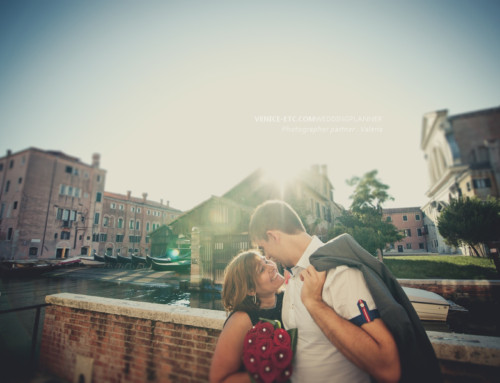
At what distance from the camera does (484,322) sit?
17.1ft

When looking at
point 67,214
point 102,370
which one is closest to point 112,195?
point 67,214

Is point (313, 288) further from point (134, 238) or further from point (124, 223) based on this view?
point (134, 238)

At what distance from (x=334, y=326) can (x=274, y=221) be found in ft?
2.98

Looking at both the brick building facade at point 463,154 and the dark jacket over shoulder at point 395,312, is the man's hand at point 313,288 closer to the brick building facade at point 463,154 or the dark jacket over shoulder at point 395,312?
the dark jacket over shoulder at point 395,312

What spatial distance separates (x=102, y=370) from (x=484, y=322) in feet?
25.4

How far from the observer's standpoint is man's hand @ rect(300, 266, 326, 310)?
4.55 ft

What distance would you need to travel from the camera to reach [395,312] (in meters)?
1.19

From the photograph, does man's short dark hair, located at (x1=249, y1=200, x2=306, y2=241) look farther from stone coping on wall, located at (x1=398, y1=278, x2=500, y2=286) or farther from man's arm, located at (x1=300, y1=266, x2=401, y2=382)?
stone coping on wall, located at (x1=398, y1=278, x2=500, y2=286)

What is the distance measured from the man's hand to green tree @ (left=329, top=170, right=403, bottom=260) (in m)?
16.4

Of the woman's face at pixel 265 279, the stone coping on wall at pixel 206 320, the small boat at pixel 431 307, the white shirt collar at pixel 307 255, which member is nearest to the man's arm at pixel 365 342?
the white shirt collar at pixel 307 255

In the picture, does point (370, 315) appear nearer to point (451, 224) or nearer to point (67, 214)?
point (451, 224)

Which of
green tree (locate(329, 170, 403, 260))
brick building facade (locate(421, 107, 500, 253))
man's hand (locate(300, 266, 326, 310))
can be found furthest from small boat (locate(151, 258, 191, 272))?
brick building facade (locate(421, 107, 500, 253))

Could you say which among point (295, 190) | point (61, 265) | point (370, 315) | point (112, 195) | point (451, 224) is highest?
point (112, 195)

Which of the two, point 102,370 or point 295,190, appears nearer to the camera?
point 102,370
